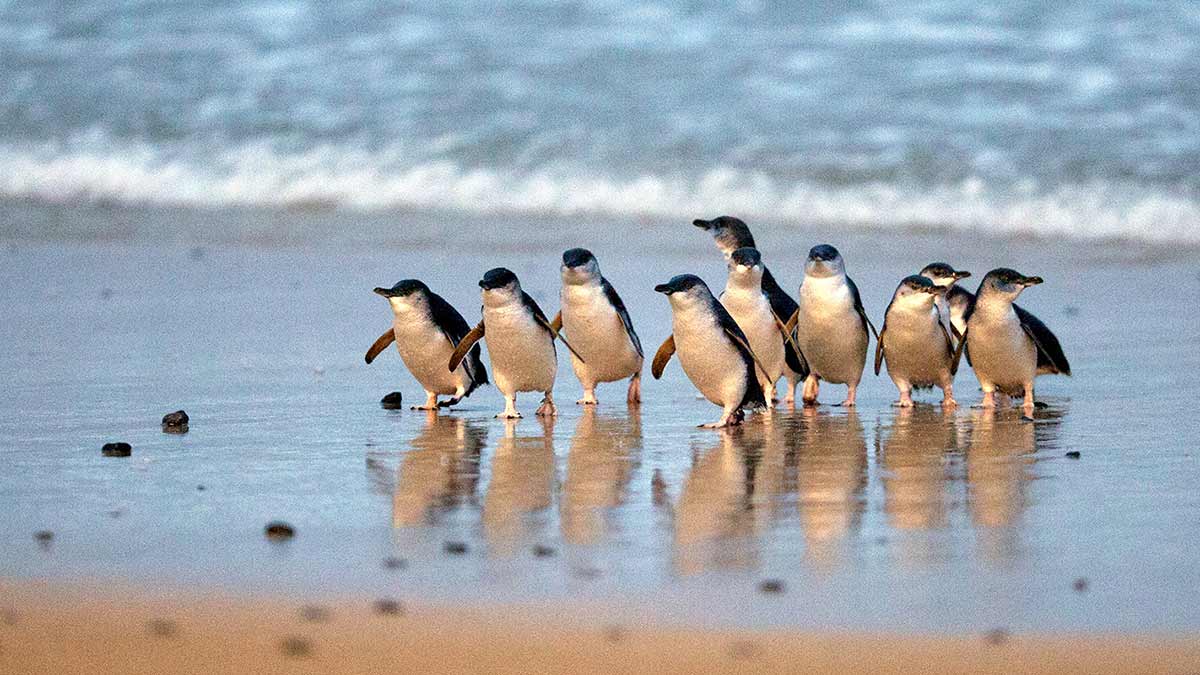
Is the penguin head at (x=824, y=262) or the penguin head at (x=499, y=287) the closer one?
the penguin head at (x=499, y=287)

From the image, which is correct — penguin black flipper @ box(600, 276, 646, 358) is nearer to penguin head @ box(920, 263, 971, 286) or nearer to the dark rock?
the dark rock

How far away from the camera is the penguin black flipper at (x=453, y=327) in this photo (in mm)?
6902

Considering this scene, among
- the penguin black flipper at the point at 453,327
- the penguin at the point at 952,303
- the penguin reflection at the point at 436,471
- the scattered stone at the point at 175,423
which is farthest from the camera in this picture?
the penguin at the point at 952,303

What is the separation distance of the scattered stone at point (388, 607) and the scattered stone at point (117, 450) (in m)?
→ 1.99

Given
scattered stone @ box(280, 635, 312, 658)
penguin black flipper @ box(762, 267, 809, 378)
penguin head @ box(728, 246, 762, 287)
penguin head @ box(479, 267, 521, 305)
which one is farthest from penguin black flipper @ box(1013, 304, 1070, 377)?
scattered stone @ box(280, 635, 312, 658)

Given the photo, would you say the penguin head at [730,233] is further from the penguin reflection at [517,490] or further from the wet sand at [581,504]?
the penguin reflection at [517,490]

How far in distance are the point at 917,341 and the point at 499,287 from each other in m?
1.61

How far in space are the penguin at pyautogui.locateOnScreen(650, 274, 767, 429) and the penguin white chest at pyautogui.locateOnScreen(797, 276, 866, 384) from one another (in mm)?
750

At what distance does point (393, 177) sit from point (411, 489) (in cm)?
955

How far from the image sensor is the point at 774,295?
7.50 metres

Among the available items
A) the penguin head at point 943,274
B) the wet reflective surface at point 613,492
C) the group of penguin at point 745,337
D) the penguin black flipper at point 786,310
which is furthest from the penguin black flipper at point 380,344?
the penguin head at point 943,274

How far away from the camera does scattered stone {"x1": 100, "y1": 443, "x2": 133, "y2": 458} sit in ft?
17.8

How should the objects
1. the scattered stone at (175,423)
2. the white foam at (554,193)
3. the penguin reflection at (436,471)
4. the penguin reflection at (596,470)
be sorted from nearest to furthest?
the penguin reflection at (596,470)
the penguin reflection at (436,471)
the scattered stone at (175,423)
the white foam at (554,193)

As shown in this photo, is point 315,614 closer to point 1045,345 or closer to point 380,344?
point 380,344
